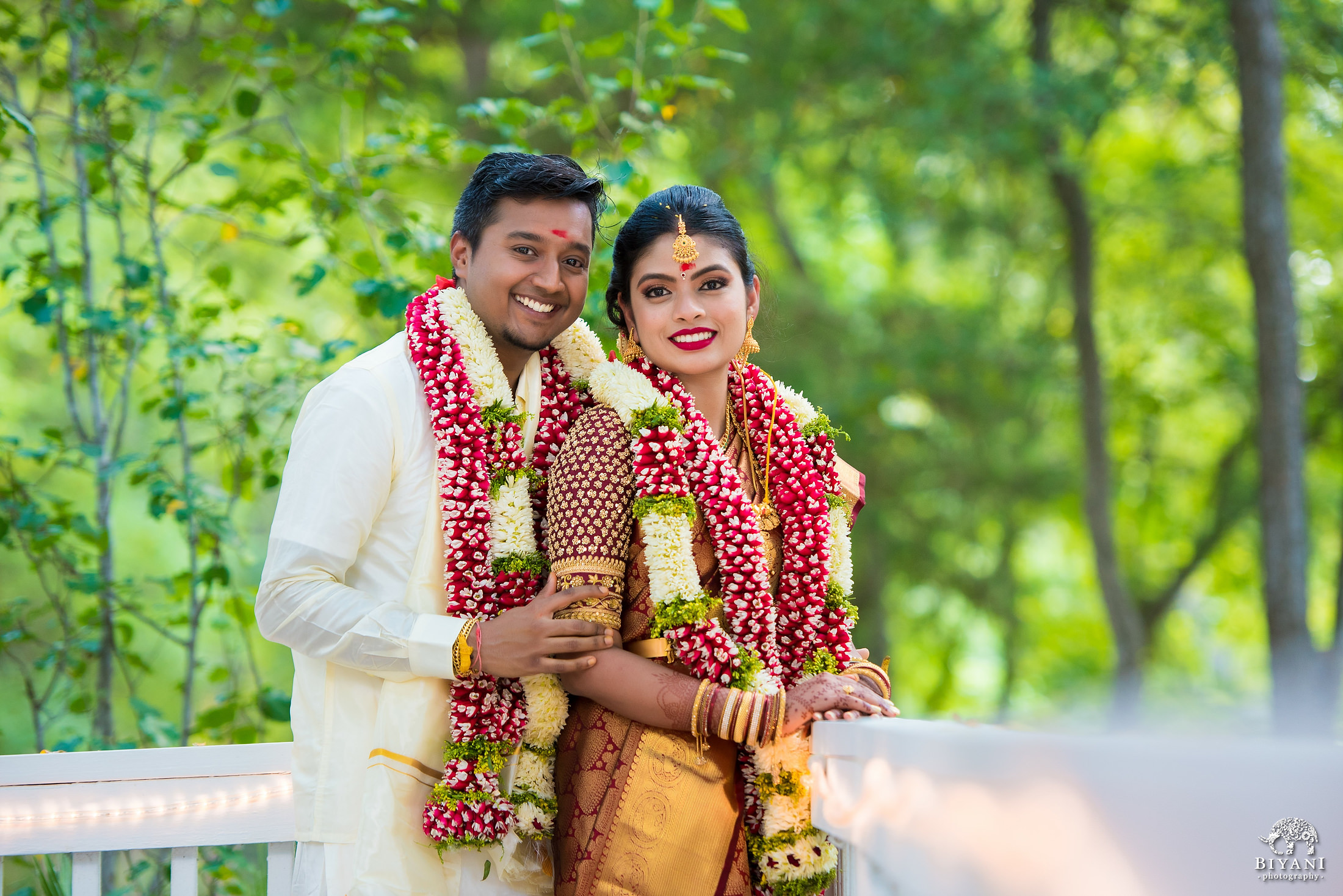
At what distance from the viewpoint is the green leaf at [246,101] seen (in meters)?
4.01

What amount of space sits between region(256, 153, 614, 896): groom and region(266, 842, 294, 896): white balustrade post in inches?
14.4

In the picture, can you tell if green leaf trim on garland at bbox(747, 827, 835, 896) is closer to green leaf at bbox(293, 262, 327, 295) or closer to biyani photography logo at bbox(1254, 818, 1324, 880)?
biyani photography logo at bbox(1254, 818, 1324, 880)

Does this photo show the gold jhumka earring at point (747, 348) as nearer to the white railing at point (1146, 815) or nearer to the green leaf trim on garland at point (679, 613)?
the green leaf trim on garland at point (679, 613)

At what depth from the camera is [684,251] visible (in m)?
2.42

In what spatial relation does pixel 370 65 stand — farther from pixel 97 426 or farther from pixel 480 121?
pixel 97 426

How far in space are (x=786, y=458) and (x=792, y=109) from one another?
7.35 metres

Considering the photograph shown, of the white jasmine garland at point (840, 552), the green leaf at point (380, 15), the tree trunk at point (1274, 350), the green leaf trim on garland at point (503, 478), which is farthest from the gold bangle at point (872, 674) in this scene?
the tree trunk at point (1274, 350)

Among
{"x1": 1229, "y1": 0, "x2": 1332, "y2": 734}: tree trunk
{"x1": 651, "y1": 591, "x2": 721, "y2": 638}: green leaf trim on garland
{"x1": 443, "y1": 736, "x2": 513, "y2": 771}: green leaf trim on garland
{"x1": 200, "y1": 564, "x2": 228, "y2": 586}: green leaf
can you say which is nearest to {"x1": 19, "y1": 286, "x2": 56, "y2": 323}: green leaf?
{"x1": 200, "y1": 564, "x2": 228, "y2": 586}: green leaf

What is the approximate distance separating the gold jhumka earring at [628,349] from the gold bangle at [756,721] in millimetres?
829

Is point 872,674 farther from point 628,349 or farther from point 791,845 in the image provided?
point 628,349

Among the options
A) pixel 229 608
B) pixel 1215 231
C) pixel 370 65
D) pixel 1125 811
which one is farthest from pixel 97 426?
pixel 1215 231

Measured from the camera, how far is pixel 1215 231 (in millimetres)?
10742

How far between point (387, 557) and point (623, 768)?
74 cm

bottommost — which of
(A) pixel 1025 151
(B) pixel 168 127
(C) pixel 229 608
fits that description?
(C) pixel 229 608
